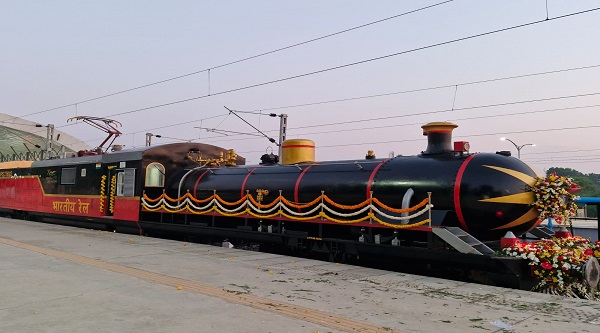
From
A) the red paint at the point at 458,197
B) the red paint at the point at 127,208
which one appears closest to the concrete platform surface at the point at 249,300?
the red paint at the point at 458,197

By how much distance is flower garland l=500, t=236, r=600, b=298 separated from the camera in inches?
296

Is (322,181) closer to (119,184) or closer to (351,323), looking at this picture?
(351,323)

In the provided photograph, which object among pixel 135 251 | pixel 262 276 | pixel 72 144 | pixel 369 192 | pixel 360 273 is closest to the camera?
pixel 262 276

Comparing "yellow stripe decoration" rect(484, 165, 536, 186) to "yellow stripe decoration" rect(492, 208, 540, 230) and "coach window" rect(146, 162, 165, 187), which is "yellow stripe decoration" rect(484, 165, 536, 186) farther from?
"coach window" rect(146, 162, 165, 187)

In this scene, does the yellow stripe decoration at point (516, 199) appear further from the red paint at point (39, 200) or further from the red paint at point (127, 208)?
the red paint at point (39, 200)

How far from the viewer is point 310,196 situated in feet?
37.4

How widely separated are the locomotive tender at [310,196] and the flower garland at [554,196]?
0.53 ft

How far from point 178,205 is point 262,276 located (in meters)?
7.17

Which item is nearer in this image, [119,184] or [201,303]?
[201,303]

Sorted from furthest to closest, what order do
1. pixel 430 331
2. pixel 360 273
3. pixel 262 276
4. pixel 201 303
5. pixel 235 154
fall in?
pixel 235 154, pixel 360 273, pixel 262 276, pixel 201 303, pixel 430 331

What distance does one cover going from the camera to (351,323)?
5.23 m

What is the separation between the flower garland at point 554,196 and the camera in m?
8.55

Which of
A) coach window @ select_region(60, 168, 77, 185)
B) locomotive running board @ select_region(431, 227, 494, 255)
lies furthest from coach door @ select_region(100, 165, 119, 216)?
locomotive running board @ select_region(431, 227, 494, 255)

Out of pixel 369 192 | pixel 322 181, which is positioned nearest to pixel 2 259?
pixel 322 181
